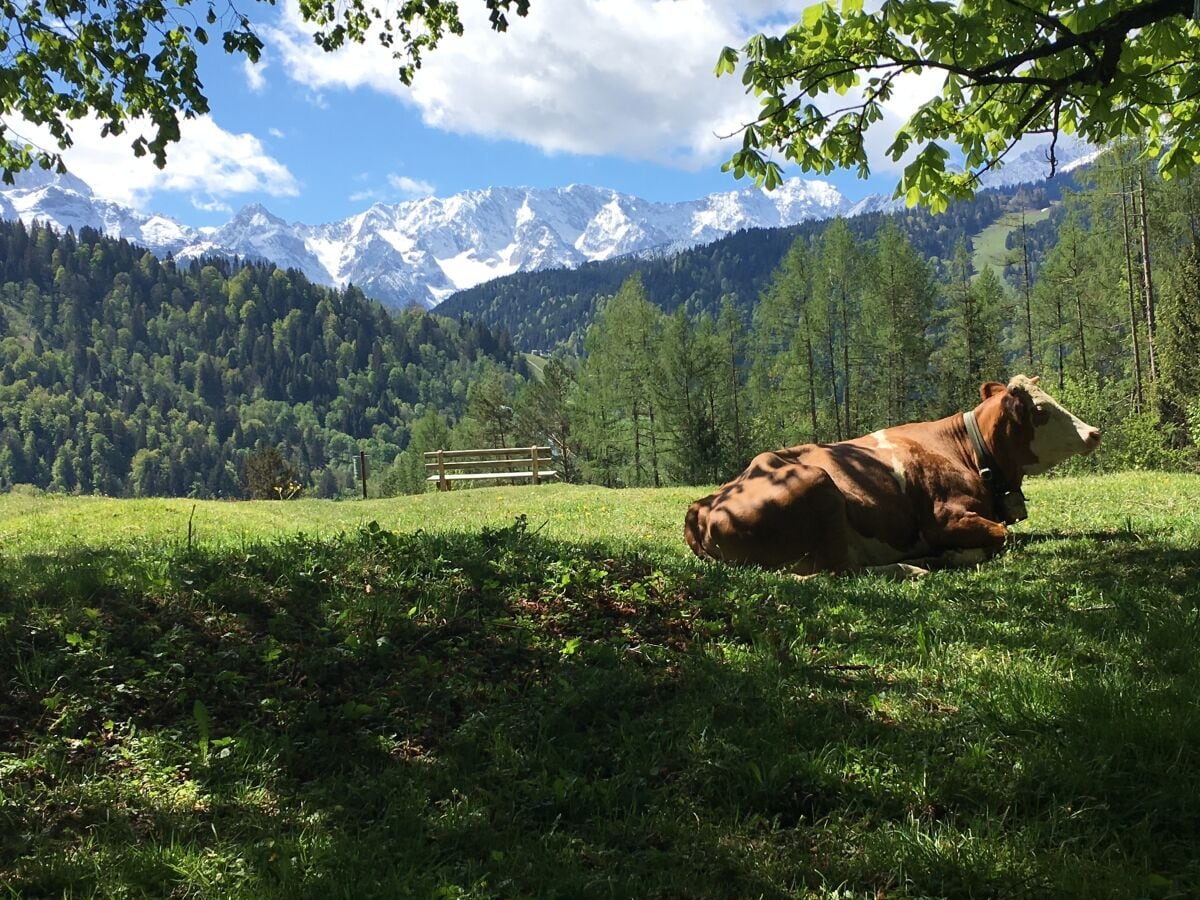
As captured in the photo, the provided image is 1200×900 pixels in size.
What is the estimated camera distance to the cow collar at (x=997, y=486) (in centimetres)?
861

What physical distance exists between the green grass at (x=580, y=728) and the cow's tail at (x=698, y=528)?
147 centimetres

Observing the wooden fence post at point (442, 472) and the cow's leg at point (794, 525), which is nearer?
the cow's leg at point (794, 525)

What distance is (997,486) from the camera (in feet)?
28.6

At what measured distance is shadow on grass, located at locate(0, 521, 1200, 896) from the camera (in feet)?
9.59

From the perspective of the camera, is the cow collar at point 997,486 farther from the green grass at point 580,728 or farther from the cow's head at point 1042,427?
the green grass at point 580,728

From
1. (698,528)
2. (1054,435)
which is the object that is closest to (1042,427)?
(1054,435)

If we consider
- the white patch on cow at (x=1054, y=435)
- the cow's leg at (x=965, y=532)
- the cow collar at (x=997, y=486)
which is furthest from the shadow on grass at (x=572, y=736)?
the white patch on cow at (x=1054, y=435)

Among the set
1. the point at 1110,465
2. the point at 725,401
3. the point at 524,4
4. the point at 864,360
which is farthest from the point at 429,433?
the point at 524,4

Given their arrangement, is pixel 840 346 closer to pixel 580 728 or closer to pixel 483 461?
pixel 483 461

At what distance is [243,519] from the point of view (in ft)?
49.8

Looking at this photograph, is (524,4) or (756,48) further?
(524,4)

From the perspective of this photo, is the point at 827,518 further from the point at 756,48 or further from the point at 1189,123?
Answer: the point at 1189,123

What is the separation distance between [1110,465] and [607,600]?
33846 millimetres

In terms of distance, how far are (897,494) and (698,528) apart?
213 centimetres
